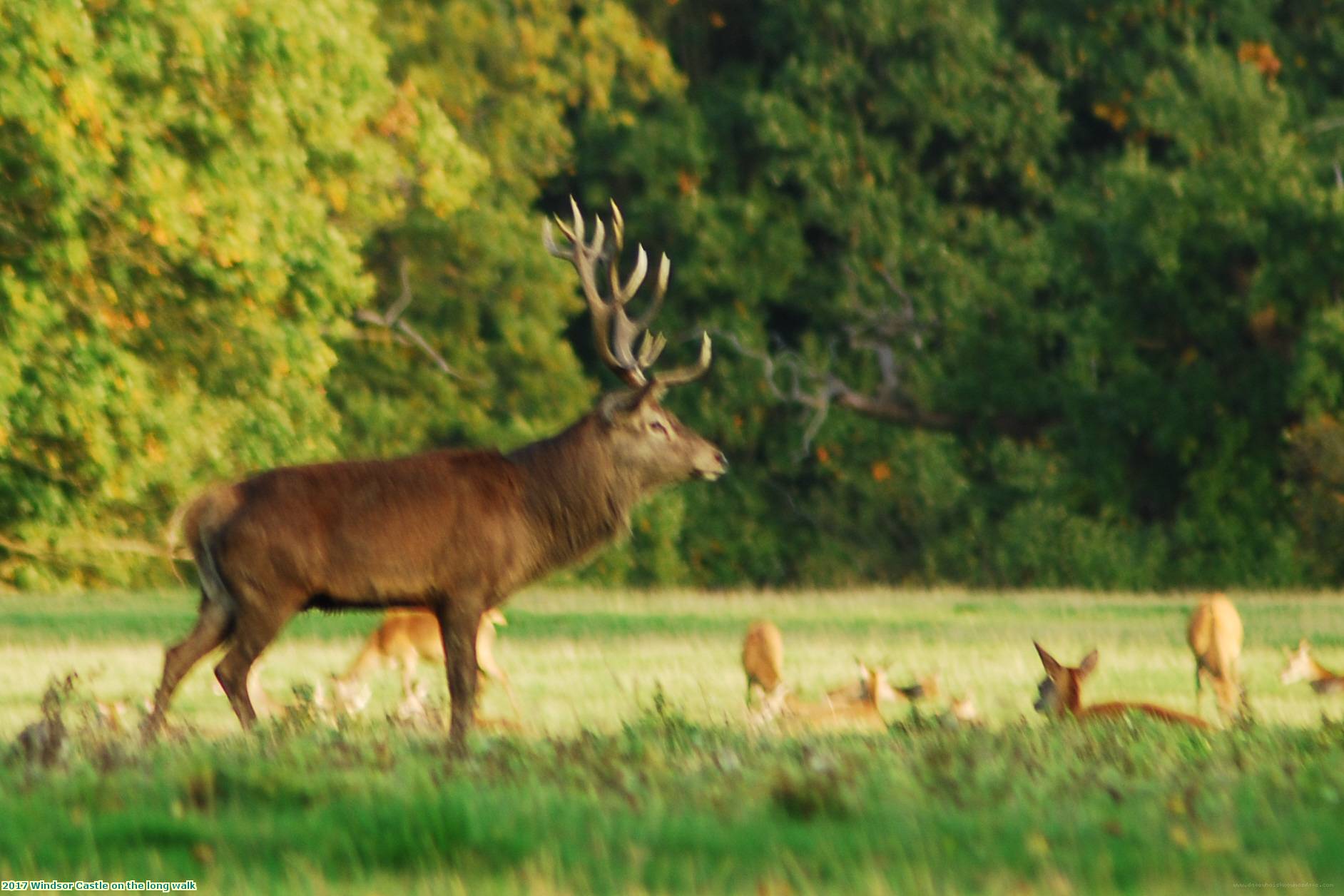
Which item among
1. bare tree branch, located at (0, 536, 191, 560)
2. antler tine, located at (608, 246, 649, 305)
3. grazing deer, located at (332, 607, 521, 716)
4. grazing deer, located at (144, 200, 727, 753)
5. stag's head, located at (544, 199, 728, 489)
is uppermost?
antler tine, located at (608, 246, 649, 305)

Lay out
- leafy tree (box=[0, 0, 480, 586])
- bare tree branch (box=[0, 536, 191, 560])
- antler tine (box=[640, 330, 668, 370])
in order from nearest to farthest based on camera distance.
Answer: antler tine (box=[640, 330, 668, 370]) → leafy tree (box=[0, 0, 480, 586]) → bare tree branch (box=[0, 536, 191, 560])

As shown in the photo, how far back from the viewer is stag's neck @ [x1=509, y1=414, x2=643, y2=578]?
37.2 ft

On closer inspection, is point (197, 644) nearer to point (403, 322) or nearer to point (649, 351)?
point (649, 351)

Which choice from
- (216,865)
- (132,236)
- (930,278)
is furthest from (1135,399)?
(216,865)

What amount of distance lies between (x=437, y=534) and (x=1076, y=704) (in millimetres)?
→ 2967

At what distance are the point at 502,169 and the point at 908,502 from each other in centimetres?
914

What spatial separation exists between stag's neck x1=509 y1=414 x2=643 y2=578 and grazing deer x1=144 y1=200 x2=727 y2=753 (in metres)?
0.01

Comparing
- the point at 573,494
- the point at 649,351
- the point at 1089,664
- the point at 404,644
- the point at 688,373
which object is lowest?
the point at 404,644

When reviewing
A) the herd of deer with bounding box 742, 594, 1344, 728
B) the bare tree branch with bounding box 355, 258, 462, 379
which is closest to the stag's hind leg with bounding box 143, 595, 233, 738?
the herd of deer with bounding box 742, 594, 1344, 728

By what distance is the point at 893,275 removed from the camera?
40.0 meters

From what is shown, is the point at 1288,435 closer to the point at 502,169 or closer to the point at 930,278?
the point at 930,278

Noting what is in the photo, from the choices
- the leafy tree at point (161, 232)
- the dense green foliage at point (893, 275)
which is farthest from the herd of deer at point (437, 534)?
the dense green foliage at point (893, 275)

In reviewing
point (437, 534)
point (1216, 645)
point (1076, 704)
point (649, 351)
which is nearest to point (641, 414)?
point (649, 351)

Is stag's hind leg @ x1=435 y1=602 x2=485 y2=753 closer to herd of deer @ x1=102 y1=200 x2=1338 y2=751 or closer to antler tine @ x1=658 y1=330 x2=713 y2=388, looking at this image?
herd of deer @ x1=102 y1=200 x2=1338 y2=751
